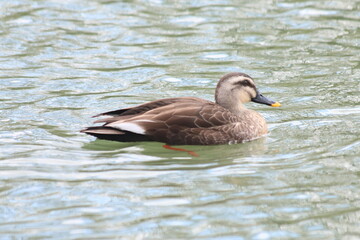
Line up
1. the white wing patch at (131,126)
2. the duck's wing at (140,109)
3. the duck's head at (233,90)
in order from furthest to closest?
1. the duck's head at (233,90)
2. the duck's wing at (140,109)
3. the white wing patch at (131,126)

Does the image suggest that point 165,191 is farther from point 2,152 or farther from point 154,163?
point 2,152

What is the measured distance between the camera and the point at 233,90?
34.0 ft

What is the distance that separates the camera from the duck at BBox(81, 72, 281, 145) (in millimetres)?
9648

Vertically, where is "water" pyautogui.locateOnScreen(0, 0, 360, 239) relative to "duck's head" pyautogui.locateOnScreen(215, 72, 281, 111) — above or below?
below

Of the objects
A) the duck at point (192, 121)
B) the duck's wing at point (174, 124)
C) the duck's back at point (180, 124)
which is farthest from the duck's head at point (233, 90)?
the duck's wing at point (174, 124)

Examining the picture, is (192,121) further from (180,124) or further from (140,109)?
(140,109)

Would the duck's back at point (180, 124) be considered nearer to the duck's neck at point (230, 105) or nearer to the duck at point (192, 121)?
the duck at point (192, 121)

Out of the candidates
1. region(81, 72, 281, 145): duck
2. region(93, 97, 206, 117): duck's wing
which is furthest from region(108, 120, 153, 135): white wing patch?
region(93, 97, 206, 117): duck's wing

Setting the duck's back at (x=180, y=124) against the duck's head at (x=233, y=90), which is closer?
the duck's back at (x=180, y=124)

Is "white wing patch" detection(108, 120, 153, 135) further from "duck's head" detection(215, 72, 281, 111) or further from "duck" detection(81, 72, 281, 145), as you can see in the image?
"duck's head" detection(215, 72, 281, 111)

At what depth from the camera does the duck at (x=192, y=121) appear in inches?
380

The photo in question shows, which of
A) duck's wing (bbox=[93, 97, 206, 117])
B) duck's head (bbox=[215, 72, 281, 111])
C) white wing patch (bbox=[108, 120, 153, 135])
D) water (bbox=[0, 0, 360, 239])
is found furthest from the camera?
duck's head (bbox=[215, 72, 281, 111])

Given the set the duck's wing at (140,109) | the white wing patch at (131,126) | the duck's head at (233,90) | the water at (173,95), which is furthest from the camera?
the duck's head at (233,90)

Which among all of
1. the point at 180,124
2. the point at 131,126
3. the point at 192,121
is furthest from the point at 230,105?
the point at 131,126
